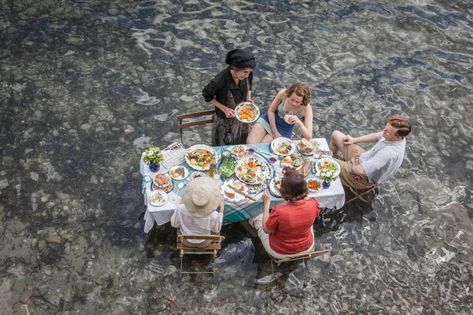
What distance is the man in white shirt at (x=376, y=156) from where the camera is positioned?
6742mm

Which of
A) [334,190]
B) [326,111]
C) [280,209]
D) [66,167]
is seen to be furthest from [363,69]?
[66,167]

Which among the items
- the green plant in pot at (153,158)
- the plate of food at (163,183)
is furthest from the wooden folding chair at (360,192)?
the green plant in pot at (153,158)

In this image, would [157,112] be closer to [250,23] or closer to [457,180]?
[250,23]

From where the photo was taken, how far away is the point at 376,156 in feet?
23.2

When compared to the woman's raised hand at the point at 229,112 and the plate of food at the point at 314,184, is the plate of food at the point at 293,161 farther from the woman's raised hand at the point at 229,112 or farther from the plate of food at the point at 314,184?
the woman's raised hand at the point at 229,112

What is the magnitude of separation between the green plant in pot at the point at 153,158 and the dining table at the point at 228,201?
90 mm

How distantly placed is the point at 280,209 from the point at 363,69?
615 centimetres

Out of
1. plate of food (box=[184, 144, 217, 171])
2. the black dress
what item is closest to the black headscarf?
the black dress

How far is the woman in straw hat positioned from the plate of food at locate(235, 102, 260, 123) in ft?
6.01

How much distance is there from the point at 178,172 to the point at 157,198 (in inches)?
21.9

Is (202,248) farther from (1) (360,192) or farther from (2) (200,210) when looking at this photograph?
(1) (360,192)

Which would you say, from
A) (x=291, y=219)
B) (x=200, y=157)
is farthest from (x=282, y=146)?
(x=291, y=219)

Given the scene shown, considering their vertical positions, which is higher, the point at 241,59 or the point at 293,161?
the point at 241,59

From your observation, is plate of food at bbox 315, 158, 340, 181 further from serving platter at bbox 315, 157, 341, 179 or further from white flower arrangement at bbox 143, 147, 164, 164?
white flower arrangement at bbox 143, 147, 164, 164
